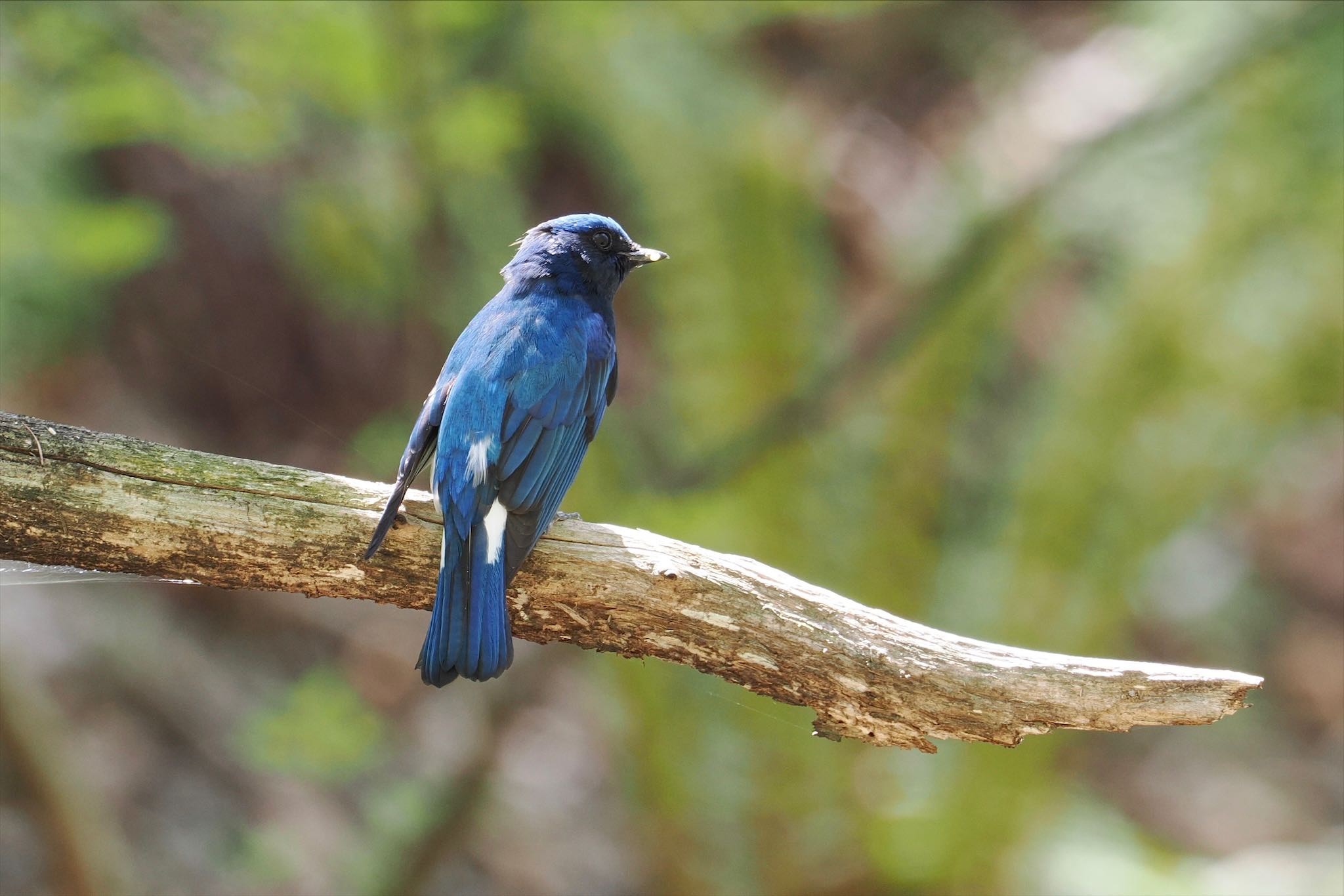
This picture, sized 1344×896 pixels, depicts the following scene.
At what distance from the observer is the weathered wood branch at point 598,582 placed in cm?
242

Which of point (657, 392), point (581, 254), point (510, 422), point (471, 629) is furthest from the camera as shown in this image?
point (657, 392)

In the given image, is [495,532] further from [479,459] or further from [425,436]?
[425,436]

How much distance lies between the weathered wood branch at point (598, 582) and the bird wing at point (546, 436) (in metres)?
0.11

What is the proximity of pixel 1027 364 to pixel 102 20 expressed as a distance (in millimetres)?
6141

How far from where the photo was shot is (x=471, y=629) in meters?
2.42

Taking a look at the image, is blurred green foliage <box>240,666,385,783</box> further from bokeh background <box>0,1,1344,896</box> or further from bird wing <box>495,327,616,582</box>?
bird wing <box>495,327,616,582</box>

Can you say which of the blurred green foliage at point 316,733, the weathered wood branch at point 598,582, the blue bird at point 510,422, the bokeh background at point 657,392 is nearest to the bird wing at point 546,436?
the blue bird at point 510,422

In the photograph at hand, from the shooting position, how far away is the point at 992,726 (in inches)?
96.2

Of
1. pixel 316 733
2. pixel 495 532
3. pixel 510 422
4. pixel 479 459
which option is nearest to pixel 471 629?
pixel 495 532

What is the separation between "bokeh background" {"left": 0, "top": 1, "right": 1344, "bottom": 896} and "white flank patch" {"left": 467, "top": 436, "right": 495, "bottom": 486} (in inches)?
57.0

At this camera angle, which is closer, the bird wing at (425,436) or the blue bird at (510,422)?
the blue bird at (510,422)

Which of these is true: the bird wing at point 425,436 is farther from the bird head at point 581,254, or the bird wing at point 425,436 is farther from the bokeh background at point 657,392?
the bokeh background at point 657,392

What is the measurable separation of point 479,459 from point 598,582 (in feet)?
1.43

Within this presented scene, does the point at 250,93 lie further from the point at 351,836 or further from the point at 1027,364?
the point at 1027,364
